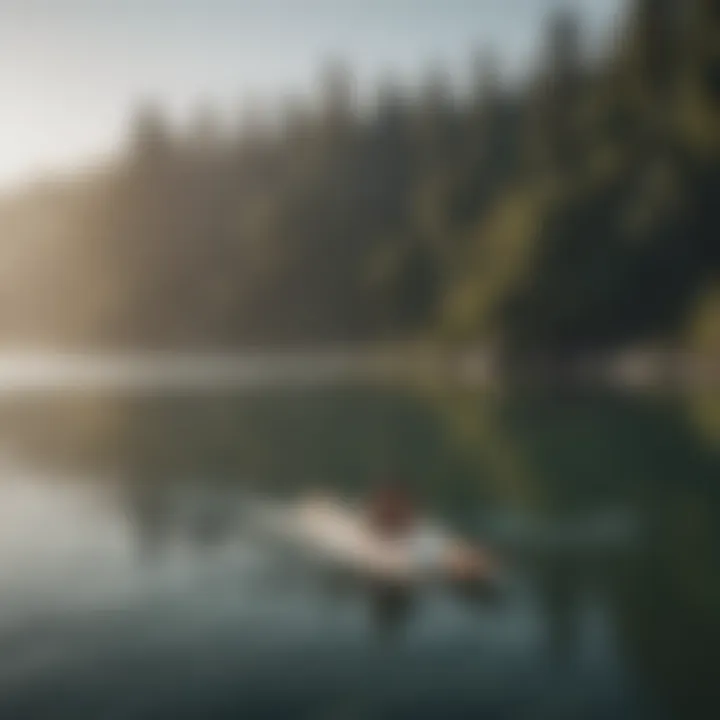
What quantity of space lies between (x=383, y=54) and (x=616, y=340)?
289 inches

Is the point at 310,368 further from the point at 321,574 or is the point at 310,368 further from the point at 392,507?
the point at 321,574

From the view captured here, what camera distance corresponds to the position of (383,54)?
23.0 ft

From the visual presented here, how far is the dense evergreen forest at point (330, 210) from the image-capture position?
762 cm

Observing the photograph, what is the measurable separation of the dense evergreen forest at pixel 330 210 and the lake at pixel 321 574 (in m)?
0.78

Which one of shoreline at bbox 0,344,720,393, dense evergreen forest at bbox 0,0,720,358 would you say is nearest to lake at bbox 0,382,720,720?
shoreline at bbox 0,344,720,393

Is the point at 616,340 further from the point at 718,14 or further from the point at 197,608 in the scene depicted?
the point at 197,608

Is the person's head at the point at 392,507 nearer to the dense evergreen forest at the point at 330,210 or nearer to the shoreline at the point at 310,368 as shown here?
the shoreline at the point at 310,368

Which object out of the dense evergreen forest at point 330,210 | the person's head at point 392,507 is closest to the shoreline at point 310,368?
the dense evergreen forest at point 330,210

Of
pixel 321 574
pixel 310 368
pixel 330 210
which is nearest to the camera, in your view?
pixel 321 574

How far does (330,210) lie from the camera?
30.0 ft

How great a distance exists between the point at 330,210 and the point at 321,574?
3.70 m

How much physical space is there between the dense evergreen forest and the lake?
0.78 metres

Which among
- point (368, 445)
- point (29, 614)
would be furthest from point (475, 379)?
point (29, 614)

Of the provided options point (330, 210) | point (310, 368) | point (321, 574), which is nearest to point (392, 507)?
point (321, 574)
